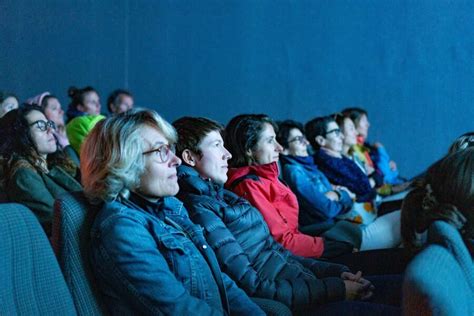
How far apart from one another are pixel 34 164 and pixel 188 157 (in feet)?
3.58

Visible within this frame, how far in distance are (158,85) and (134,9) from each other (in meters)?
0.64

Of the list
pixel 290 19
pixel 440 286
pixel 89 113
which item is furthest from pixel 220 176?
pixel 290 19

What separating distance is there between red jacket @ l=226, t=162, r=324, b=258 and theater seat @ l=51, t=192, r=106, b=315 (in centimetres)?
102

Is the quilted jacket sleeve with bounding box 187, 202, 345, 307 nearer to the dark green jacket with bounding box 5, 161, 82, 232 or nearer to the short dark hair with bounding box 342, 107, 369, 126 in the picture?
the dark green jacket with bounding box 5, 161, 82, 232

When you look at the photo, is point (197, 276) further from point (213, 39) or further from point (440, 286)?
point (213, 39)

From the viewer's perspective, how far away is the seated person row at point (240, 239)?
6.82ft

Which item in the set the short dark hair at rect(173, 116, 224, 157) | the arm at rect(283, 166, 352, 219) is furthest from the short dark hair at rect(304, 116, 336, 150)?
the short dark hair at rect(173, 116, 224, 157)

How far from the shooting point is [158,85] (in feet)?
18.5

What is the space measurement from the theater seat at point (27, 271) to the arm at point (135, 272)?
0.11 meters

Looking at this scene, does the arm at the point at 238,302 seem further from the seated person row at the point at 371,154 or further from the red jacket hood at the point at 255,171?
the seated person row at the point at 371,154

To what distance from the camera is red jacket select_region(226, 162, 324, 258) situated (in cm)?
262

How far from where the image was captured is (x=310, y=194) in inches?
141

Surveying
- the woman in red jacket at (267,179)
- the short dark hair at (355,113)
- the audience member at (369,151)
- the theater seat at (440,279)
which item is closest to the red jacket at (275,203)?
the woman in red jacket at (267,179)

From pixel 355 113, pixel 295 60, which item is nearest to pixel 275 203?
pixel 355 113
